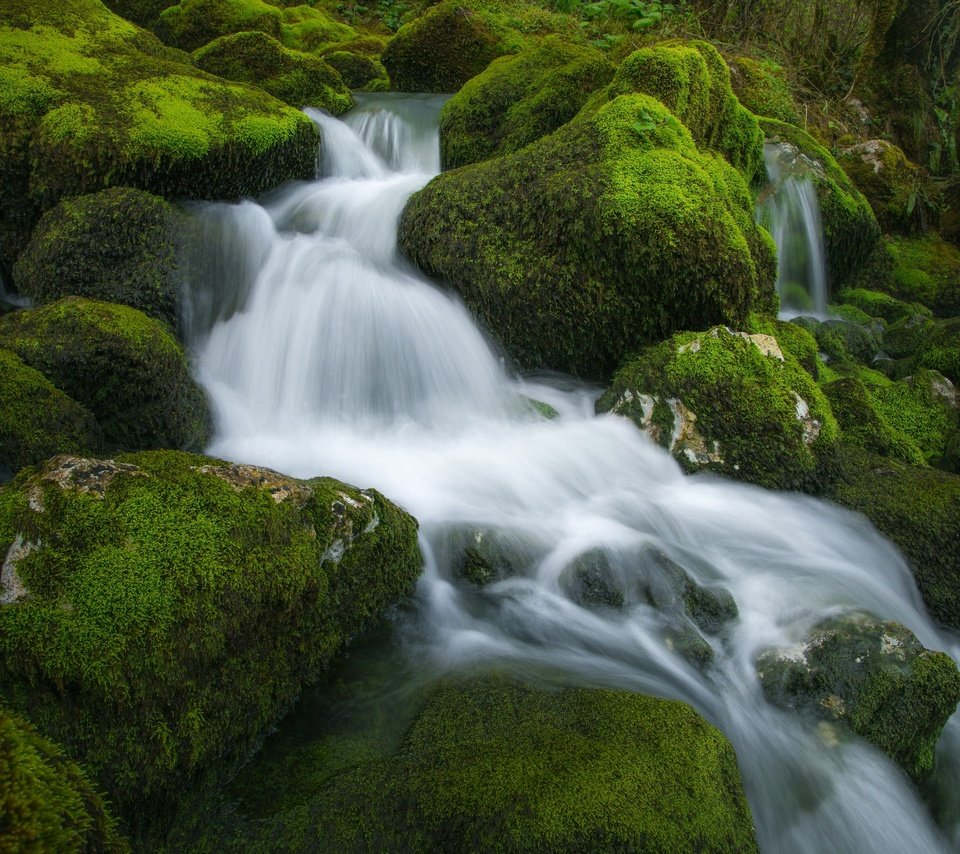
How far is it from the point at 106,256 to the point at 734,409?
14.7 ft

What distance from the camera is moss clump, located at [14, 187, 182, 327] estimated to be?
5.04m

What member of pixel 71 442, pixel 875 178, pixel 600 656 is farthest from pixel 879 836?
pixel 875 178

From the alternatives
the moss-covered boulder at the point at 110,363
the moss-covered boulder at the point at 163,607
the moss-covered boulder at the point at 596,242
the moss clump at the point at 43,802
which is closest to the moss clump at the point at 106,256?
the moss-covered boulder at the point at 110,363

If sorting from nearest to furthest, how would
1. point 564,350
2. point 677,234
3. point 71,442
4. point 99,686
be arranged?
point 99,686
point 71,442
point 677,234
point 564,350

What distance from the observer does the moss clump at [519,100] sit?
737 cm

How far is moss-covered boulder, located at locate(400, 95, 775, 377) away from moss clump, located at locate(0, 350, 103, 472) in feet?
9.89

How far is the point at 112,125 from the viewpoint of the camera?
568 cm

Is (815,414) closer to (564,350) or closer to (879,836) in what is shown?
(564,350)

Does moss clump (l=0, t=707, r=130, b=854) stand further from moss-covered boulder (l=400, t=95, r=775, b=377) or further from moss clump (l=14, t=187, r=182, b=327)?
moss-covered boulder (l=400, t=95, r=775, b=377)

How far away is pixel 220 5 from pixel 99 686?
11.7m

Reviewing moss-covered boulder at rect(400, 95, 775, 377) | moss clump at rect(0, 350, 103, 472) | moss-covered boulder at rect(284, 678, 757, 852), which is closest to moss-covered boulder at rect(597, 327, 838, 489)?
moss-covered boulder at rect(400, 95, 775, 377)

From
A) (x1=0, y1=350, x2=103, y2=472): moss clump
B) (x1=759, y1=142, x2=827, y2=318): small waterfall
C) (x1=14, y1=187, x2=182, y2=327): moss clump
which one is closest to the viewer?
(x1=0, y1=350, x2=103, y2=472): moss clump

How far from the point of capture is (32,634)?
7.14ft

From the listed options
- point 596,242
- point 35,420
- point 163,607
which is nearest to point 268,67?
point 596,242
